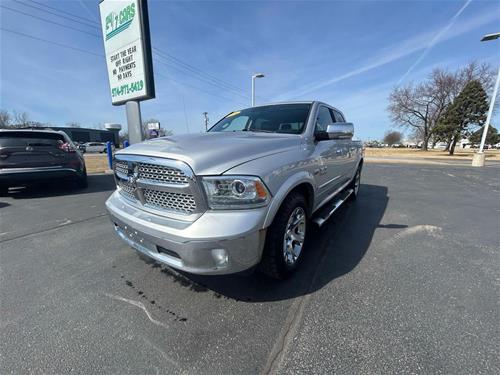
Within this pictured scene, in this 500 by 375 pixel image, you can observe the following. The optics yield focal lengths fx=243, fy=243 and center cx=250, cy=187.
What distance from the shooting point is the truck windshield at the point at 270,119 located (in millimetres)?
Result: 3115

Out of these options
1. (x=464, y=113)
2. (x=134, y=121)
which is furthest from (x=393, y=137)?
(x=134, y=121)

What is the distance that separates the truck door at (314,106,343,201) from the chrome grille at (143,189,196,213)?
1.56 m

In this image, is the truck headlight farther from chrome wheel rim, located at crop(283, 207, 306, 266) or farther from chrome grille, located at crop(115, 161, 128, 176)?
chrome grille, located at crop(115, 161, 128, 176)

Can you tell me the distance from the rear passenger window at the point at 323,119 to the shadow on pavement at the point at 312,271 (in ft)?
4.38

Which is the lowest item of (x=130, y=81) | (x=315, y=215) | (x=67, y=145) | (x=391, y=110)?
(x=315, y=215)

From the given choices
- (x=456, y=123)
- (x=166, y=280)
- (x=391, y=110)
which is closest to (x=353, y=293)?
(x=166, y=280)

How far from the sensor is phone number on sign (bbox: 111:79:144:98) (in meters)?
7.44

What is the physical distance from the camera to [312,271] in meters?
2.63

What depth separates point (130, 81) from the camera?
7.69 m

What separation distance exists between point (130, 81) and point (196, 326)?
804cm

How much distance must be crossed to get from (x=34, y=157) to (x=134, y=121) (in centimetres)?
322

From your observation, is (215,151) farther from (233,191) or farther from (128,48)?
(128,48)

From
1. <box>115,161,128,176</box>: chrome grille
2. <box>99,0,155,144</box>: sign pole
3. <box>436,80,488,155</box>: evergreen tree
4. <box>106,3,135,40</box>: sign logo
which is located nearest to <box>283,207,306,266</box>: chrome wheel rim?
<box>115,161,128,176</box>: chrome grille

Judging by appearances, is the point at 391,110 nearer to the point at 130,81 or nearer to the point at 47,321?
the point at 130,81
